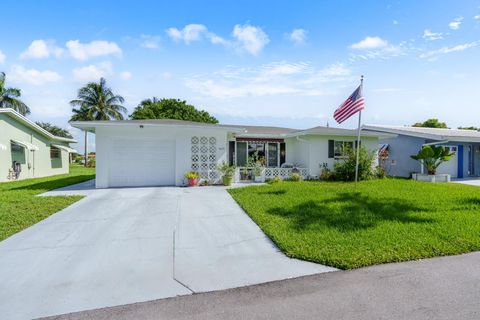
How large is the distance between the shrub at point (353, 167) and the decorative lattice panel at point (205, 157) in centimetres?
671

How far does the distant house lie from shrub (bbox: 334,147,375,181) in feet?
62.1

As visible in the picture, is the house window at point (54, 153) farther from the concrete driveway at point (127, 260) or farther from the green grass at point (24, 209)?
the concrete driveway at point (127, 260)

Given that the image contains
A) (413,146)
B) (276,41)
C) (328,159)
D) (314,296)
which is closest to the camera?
(314,296)

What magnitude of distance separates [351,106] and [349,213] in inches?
208

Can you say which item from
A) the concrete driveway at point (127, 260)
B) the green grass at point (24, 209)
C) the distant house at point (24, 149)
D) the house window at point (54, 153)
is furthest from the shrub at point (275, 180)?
the house window at point (54, 153)

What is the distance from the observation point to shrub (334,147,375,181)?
1298cm

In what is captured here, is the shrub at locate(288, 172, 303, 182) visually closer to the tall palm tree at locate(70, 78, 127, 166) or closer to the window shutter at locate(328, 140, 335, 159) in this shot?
the window shutter at locate(328, 140, 335, 159)

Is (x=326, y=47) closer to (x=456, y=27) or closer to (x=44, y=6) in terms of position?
(x=456, y=27)

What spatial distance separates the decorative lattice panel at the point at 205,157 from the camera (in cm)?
1212

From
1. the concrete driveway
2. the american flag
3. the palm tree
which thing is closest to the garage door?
the concrete driveway

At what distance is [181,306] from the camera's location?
2.77m

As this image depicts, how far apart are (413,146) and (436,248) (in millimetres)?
14788

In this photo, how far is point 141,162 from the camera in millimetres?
11680

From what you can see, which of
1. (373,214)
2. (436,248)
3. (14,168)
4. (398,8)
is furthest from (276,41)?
(14,168)
